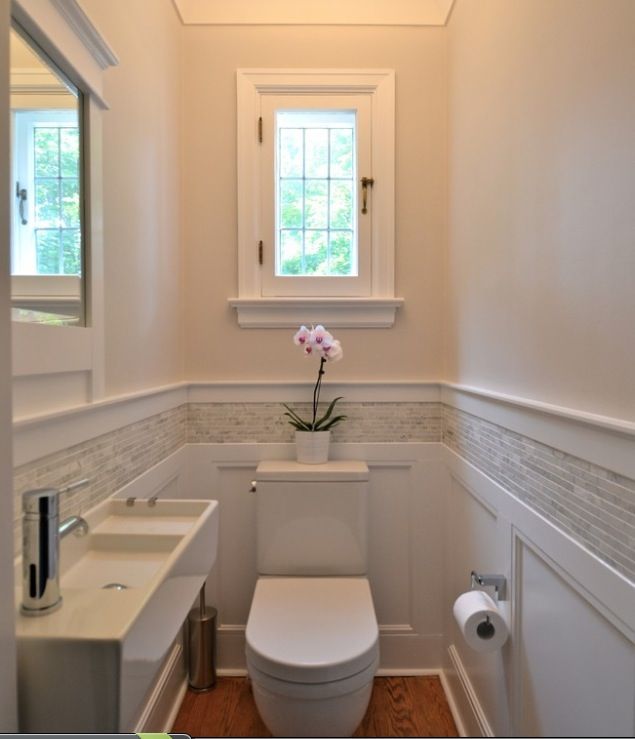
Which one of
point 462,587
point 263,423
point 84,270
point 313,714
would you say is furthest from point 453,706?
point 84,270

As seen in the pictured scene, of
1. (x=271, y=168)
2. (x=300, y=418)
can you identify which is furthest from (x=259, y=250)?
(x=300, y=418)

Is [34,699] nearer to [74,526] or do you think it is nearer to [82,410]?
[74,526]

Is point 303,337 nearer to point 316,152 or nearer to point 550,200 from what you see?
point 316,152

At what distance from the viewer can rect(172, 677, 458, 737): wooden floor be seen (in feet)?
5.10

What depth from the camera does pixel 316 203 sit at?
1868 millimetres

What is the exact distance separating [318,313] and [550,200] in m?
0.98

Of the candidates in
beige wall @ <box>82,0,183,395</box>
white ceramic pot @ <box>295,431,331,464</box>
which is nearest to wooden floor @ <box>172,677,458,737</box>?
white ceramic pot @ <box>295,431,331,464</box>

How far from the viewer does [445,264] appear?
1.83 metres

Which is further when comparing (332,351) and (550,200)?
(332,351)

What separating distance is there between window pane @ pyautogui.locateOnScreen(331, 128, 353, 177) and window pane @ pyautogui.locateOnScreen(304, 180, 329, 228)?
79 millimetres

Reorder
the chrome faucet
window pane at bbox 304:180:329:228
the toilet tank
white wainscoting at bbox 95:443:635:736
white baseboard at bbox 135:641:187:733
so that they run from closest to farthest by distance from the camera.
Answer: the chrome faucet < white wainscoting at bbox 95:443:635:736 < white baseboard at bbox 135:641:187:733 < the toilet tank < window pane at bbox 304:180:329:228

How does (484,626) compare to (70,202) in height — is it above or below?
below

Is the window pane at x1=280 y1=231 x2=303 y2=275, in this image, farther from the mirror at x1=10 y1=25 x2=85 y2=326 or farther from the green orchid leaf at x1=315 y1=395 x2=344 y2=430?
the mirror at x1=10 y1=25 x2=85 y2=326

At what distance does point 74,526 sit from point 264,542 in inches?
36.4
